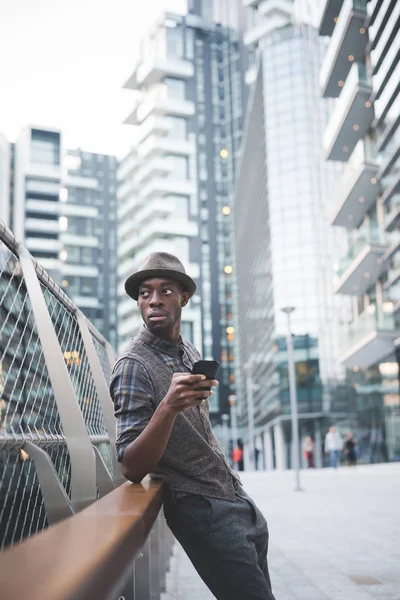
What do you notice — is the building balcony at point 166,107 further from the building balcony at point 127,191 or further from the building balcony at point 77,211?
the building balcony at point 77,211

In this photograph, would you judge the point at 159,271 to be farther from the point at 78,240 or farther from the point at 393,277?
the point at 78,240

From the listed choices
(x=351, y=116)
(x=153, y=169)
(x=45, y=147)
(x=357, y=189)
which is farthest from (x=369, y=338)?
(x=45, y=147)

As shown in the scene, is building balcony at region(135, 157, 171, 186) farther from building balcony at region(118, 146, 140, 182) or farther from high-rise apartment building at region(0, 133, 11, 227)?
high-rise apartment building at region(0, 133, 11, 227)

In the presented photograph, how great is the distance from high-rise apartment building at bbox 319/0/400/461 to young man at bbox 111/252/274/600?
104ft

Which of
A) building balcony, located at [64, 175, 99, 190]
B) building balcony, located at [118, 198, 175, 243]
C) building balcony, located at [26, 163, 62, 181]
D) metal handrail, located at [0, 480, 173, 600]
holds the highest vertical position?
building balcony, located at [64, 175, 99, 190]

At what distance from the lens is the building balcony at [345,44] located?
36.4 meters

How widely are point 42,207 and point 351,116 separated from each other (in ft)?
198

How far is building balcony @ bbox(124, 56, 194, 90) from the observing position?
9675cm

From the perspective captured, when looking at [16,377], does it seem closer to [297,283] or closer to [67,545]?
[67,545]

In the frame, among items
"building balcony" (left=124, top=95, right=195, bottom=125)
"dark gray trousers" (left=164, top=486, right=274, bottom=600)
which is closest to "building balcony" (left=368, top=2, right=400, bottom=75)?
"dark gray trousers" (left=164, top=486, right=274, bottom=600)

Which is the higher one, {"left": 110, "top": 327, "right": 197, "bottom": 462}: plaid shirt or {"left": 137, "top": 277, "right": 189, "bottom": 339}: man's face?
{"left": 137, "top": 277, "right": 189, "bottom": 339}: man's face

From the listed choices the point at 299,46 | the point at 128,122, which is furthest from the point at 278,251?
the point at 128,122

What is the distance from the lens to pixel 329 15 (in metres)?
41.0

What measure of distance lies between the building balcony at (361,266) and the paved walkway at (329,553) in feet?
71.1
